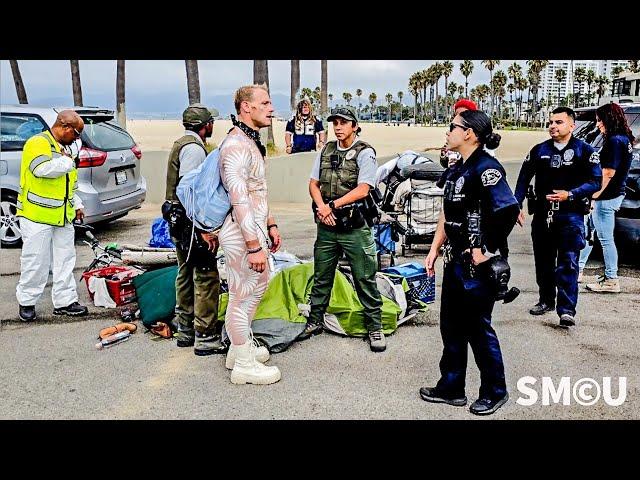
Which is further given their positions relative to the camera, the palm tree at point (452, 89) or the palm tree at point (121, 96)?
the palm tree at point (452, 89)

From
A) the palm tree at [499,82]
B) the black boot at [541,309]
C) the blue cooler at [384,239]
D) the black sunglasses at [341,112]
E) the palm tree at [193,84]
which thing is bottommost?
the black boot at [541,309]

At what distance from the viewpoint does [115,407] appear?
11.7 ft

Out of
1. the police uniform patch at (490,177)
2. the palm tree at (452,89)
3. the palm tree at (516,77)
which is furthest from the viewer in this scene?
the palm tree at (452,89)

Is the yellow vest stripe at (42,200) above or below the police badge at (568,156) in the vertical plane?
below

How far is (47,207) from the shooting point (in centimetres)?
484

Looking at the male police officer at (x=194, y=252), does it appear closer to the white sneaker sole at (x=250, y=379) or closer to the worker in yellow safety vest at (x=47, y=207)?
the white sneaker sole at (x=250, y=379)

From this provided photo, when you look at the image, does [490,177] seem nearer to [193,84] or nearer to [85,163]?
[85,163]

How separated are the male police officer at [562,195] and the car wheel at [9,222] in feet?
20.4

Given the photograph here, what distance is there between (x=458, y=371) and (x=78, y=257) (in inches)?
211

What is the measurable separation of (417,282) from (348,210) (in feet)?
4.32

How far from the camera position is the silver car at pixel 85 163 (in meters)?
7.51

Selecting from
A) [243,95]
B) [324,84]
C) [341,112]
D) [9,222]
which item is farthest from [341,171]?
[324,84]

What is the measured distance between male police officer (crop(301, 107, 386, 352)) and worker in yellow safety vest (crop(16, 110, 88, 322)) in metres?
2.07

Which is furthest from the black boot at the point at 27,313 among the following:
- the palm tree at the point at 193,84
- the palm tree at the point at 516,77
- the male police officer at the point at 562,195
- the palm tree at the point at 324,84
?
the palm tree at the point at 516,77
